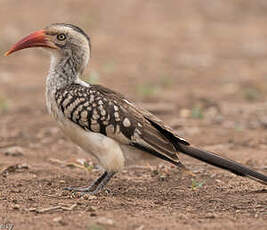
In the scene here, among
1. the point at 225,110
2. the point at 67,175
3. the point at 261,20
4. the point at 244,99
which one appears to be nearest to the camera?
the point at 67,175

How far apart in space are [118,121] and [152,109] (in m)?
3.32

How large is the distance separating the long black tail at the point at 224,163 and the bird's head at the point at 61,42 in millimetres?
1179

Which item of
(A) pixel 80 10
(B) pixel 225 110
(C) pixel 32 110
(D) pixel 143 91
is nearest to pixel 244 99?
(B) pixel 225 110

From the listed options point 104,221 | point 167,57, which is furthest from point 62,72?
point 167,57

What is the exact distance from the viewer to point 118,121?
4930mm

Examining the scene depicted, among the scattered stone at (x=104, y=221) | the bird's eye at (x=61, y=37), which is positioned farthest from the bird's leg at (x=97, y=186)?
the bird's eye at (x=61, y=37)

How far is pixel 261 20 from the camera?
15.9m

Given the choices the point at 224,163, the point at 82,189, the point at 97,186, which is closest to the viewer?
the point at 224,163

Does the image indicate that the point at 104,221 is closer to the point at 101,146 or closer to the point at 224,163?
the point at 101,146

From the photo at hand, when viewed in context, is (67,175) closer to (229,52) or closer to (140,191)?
(140,191)

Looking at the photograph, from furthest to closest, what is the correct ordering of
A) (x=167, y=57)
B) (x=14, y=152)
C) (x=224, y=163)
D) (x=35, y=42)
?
(x=167, y=57) → (x=14, y=152) → (x=35, y=42) → (x=224, y=163)

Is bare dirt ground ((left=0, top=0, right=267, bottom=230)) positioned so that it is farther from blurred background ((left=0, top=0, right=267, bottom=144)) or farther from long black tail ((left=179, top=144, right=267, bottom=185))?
long black tail ((left=179, top=144, right=267, bottom=185))

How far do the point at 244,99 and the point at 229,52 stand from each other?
4.05 meters

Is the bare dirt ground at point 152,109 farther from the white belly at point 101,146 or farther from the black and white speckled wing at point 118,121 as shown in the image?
the black and white speckled wing at point 118,121
